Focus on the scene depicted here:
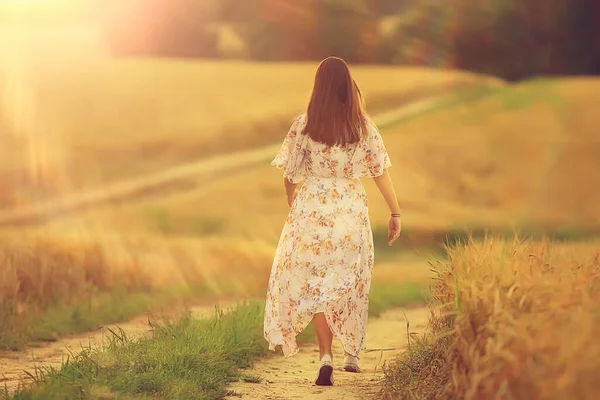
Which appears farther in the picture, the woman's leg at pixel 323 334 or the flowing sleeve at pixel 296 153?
the flowing sleeve at pixel 296 153

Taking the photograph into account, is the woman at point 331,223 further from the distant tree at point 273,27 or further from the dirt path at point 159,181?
the distant tree at point 273,27

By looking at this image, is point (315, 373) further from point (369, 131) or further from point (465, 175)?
point (465, 175)

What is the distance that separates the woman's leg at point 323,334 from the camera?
667 centimetres

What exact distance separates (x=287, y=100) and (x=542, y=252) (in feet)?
64.7

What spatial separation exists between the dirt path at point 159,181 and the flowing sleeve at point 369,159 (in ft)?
39.8

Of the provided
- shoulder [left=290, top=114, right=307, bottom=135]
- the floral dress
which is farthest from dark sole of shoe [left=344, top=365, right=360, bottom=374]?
shoulder [left=290, top=114, right=307, bottom=135]

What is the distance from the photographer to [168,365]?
21.3ft

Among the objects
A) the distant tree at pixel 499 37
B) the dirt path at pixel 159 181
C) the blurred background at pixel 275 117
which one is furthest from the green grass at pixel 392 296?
the distant tree at pixel 499 37

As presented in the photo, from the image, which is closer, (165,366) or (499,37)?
(165,366)

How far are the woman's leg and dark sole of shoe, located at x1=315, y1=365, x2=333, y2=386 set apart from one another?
96 millimetres

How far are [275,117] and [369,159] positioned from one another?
58.9 ft

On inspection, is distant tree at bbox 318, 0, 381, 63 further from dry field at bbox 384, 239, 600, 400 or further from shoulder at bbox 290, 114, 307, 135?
dry field at bbox 384, 239, 600, 400

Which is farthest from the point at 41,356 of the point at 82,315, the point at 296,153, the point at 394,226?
the point at 394,226

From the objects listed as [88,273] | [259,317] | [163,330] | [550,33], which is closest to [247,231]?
[88,273]
